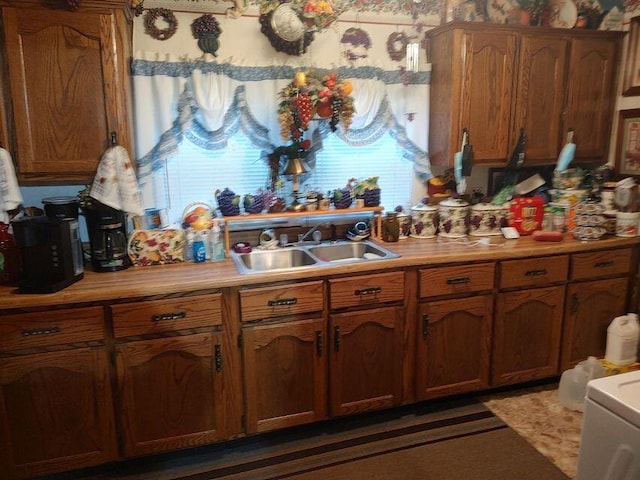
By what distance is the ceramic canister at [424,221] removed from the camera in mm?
2881

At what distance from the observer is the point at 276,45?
2.61 metres

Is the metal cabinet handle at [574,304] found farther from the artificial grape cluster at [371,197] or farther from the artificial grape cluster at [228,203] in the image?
the artificial grape cluster at [228,203]

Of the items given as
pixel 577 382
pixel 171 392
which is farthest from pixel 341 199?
pixel 577 382

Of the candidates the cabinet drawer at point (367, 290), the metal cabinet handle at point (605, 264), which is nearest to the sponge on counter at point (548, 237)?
the metal cabinet handle at point (605, 264)

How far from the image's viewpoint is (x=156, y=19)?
2438 millimetres

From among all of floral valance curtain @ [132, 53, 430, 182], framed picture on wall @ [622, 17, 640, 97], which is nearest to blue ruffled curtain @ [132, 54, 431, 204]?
floral valance curtain @ [132, 53, 430, 182]

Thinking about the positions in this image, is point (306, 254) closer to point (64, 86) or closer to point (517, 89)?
point (64, 86)

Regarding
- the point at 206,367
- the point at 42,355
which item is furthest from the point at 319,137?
the point at 42,355

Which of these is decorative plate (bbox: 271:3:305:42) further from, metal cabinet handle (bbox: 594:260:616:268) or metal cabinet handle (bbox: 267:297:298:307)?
metal cabinet handle (bbox: 594:260:616:268)

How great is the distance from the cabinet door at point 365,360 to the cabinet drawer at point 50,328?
1.06m

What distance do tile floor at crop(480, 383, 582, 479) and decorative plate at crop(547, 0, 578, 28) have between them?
7.35 feet

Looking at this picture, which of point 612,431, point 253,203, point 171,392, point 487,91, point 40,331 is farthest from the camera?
point 487,91

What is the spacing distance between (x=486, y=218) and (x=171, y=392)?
2011 mm

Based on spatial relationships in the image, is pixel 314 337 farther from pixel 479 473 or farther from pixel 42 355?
pixel 42 355
